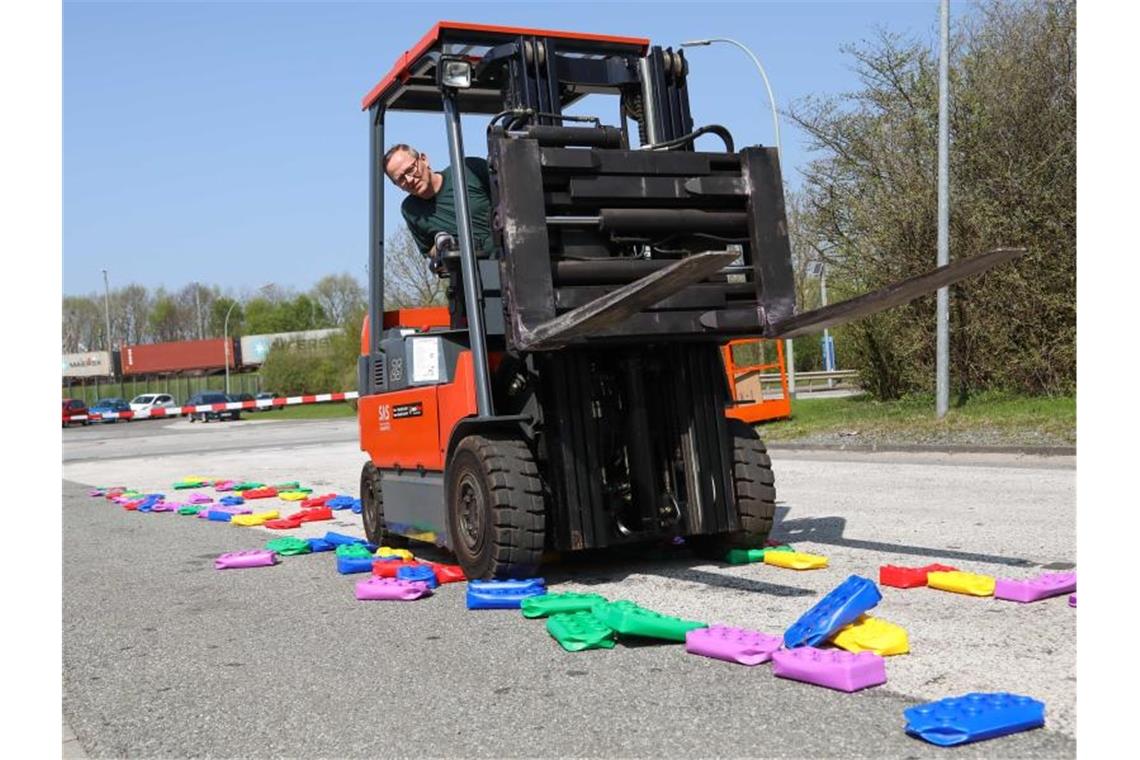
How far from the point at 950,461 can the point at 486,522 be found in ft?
30.9

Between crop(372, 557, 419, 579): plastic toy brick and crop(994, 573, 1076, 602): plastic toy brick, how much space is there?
10.2ft

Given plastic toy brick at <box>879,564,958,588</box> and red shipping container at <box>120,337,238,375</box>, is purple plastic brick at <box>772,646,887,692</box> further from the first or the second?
red shipping container at <box>120,337,238,375</box>

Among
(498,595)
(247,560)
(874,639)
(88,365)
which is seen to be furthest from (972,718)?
(88,365)

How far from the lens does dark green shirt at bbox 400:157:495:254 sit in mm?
7301

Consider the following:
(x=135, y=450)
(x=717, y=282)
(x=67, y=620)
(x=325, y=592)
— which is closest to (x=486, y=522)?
(x=325, y=592)

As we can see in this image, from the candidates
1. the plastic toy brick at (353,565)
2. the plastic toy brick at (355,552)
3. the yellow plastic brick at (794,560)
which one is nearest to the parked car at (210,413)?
the plastic toy brick at (355,552)

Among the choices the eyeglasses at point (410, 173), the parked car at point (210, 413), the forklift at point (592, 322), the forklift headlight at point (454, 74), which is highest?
the forklift headlight at point (454, 74)

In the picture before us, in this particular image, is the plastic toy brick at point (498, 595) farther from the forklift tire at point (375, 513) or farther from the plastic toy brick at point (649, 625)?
the forklift tire at point (375, 513)

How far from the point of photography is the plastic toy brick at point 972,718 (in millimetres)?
3609

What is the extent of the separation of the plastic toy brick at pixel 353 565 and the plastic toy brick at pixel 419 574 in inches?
33.5

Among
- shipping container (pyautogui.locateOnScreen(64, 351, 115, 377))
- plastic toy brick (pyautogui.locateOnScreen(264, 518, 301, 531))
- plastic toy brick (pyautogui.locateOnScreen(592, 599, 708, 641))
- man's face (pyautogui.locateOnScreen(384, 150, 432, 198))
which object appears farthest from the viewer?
shipping container (pyautogui.locateOnScreen(64, 351, 115, 377))

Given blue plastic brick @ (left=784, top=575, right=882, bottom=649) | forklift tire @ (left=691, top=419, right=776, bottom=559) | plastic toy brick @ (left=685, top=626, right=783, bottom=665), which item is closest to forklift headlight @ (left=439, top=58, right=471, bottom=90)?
forklift tire @ (left=691, top=419, right=776, bottom=559)
